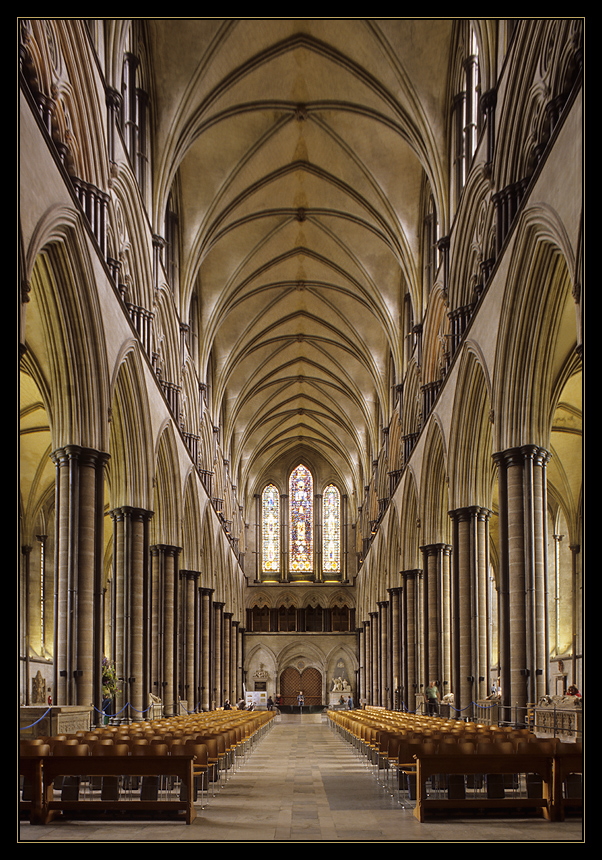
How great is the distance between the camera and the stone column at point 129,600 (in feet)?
65.9

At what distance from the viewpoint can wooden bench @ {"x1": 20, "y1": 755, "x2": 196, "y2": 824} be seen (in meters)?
8.34


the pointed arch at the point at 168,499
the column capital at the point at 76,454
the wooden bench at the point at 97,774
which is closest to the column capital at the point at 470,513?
the pointed arch at the point at 168,499

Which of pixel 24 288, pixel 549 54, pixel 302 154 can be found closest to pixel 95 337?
pixel 24 288

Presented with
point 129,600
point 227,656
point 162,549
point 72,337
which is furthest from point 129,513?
point 227,656

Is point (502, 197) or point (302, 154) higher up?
point (302, 154)

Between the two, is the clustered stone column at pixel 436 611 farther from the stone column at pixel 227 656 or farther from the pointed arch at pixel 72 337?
the stone column at pixel 227 656

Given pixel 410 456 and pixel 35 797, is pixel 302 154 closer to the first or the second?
pixel 410 456

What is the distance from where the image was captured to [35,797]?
27.4ft

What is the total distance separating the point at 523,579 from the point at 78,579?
25.5ft

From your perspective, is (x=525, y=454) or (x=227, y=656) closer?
(x=525, y=454)

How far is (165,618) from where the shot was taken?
2522cm

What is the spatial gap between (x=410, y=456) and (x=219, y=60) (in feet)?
45.9

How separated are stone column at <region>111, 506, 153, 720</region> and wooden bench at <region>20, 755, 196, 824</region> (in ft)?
37.3

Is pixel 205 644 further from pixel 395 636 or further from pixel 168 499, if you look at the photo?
pixel 168 499
